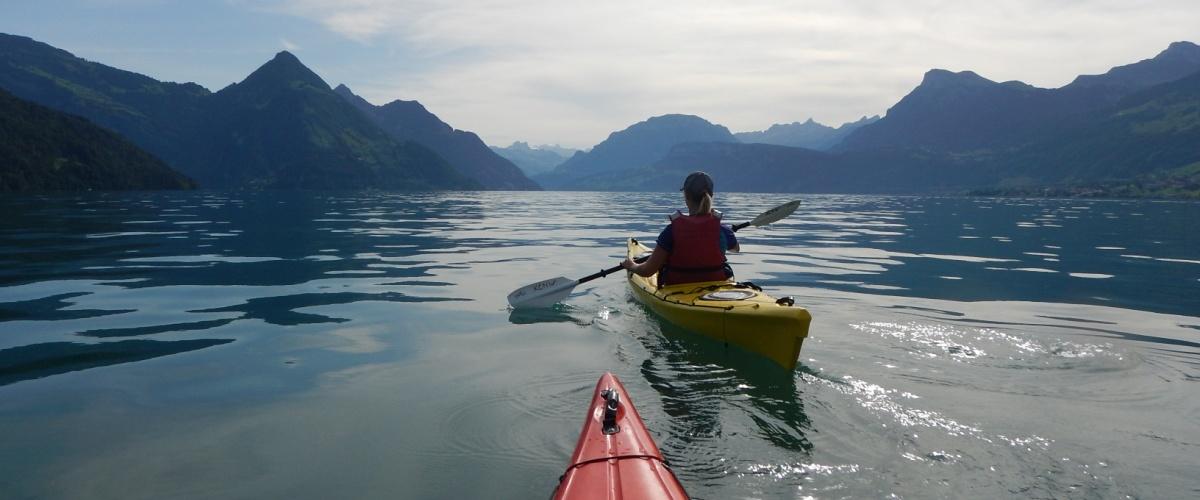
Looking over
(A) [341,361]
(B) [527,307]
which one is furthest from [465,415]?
(B) [527,307]

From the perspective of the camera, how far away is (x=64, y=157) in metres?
102

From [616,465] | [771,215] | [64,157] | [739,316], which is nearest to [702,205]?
[739,316]

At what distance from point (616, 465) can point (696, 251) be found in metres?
6.49

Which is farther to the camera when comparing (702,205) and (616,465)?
(702,205)

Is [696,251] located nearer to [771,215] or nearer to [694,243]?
[694,243]

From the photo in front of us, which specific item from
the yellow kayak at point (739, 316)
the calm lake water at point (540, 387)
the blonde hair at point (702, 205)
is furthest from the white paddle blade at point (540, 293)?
the blonde hair at point (702, 205)

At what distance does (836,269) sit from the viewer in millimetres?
18953

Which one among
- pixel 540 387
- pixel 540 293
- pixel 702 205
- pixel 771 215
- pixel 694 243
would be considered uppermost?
pixel 702 205

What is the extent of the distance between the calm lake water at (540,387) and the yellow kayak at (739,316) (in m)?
0.31

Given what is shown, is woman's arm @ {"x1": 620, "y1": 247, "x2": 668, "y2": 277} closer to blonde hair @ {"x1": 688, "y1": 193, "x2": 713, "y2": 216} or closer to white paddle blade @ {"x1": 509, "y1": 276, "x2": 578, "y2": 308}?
blonde hair @ {"x1": 688, "y1": 193, "x2": 713, "y2": 216}

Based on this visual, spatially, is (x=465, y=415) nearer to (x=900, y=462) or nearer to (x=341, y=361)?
(x=341, y=361)

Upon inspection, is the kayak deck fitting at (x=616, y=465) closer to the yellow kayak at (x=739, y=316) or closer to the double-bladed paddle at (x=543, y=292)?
the yellow kayak at (x=739, y=316)

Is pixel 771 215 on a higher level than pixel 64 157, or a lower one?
lower

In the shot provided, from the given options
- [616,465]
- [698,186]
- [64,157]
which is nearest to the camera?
[616,465]
